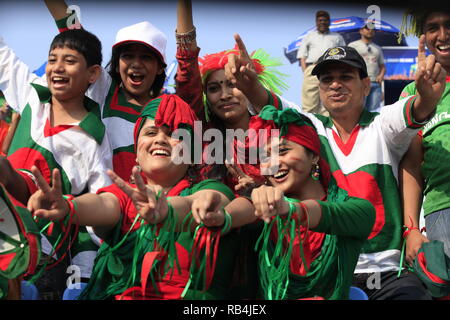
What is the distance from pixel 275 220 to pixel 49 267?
0.95m

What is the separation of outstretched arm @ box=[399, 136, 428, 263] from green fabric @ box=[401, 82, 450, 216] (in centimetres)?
4

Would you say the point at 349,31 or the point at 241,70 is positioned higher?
the point at 349,31

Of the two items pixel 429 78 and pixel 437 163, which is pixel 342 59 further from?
pixel 437 163

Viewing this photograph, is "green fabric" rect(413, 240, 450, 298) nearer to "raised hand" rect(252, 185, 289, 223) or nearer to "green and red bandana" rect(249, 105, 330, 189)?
"green and red bandana" rect(249, 105, 330, 189)

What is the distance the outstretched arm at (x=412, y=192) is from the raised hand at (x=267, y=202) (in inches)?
35.0

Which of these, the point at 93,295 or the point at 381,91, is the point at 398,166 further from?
the point at 381,91

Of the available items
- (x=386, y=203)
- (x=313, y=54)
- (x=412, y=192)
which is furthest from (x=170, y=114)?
(x=313, y=54)

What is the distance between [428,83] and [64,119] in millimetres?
1541

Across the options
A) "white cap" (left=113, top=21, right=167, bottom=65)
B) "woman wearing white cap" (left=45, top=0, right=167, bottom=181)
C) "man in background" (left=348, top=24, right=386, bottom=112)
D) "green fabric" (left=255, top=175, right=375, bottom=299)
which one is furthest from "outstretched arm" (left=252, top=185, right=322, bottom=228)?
"man in background" (left=348, top=24, right=386, bottom=112)

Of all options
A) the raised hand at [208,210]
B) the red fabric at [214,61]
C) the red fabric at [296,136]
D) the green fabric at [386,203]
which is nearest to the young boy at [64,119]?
the red fabric at [214,61]

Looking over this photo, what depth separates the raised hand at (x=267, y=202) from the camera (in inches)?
85.7

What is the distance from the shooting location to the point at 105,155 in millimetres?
3096

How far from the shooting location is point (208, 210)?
2.22 meters
